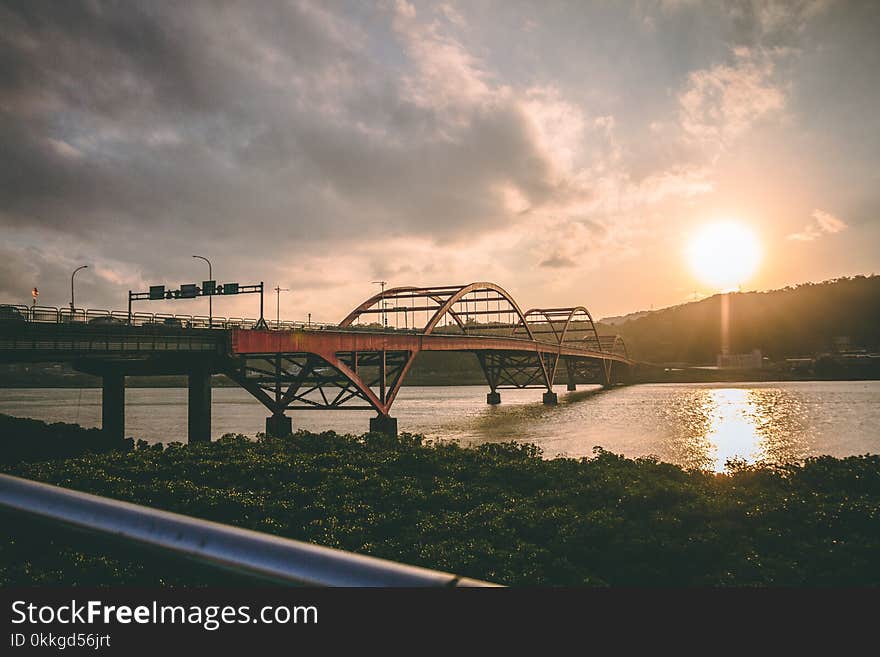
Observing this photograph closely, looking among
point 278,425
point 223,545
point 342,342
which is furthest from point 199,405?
point 223,545

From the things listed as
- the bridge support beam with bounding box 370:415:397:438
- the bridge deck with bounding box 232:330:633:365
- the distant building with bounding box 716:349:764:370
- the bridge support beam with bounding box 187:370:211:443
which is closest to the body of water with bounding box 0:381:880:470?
the bridge support beam with bounding box 370:415:397:438

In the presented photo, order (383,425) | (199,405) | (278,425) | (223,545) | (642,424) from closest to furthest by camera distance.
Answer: (223,545)
(199,405)
(278,425)
(383,425)
(642,424)

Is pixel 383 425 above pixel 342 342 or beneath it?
beneath

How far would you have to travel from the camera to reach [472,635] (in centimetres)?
140

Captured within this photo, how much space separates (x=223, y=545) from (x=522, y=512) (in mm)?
12900

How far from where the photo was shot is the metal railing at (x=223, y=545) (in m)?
1.19

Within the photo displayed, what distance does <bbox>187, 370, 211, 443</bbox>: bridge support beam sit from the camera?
35625mm

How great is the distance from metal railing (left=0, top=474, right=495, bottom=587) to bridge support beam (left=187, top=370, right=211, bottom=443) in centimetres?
3654

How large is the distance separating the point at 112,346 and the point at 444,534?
82.5 feet

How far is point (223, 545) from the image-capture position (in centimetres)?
129

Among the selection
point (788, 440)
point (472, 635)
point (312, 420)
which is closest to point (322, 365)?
point (312, 420)

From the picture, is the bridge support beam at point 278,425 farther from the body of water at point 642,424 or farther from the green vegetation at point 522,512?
the green vegetation at point 522,512

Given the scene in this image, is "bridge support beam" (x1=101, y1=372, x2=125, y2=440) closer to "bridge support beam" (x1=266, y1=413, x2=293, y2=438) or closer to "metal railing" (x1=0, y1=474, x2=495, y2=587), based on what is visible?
"bridge support beam" (x1=266, y1=413, x2=293, y2=438)

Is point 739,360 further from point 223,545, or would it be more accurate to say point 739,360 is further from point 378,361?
point 223,545
